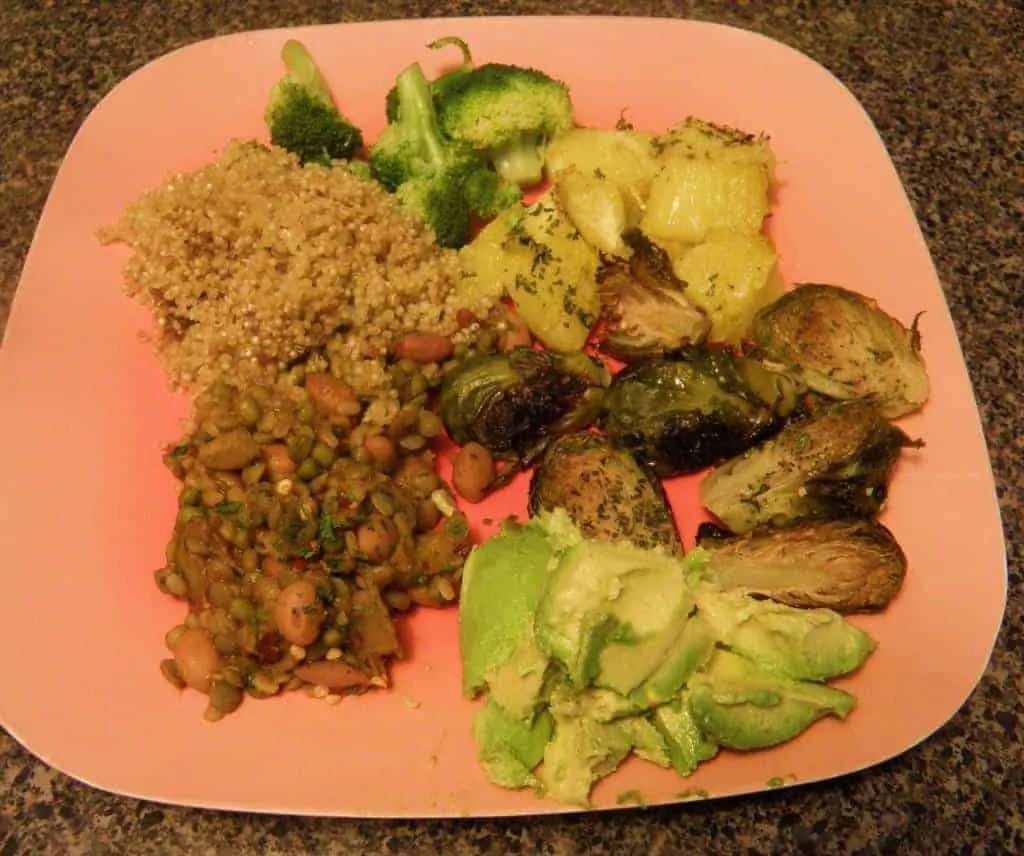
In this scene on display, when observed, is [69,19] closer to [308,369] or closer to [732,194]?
[308,369]

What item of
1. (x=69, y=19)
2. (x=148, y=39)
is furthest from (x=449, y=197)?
(x=69, y=19)

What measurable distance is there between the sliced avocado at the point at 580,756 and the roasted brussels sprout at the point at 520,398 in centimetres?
64

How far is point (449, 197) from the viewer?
2.26 meters

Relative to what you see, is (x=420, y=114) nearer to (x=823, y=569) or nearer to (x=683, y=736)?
(x=823, y=569)

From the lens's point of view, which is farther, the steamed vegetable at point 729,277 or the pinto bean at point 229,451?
the steamed vegetable at point 729,277

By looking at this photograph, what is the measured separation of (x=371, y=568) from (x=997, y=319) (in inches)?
69.8

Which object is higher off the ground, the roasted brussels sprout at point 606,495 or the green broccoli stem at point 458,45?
the green broccoli stem at point 458,45

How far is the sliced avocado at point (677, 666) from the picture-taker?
1629 millimetres

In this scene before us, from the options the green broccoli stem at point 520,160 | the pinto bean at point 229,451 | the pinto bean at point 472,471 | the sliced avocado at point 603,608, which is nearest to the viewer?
the sliced avocado at point 603,608

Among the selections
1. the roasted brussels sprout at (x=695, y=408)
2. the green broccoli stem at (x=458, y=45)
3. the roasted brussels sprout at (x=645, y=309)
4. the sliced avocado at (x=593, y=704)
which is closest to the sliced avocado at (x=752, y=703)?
the sliced avocado at (x=593, y=704)

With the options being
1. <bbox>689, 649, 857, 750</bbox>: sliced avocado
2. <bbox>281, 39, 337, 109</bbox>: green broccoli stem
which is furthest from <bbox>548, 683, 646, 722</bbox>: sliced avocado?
<bbox>281, 39, 337, 109</bbox>: green broccoli stem

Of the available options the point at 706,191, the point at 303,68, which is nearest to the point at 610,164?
the point at 706,191

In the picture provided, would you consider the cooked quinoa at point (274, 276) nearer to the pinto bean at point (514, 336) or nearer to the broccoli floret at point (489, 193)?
the pinto bean at point (514, 336)

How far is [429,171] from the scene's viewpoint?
2.28 metres
